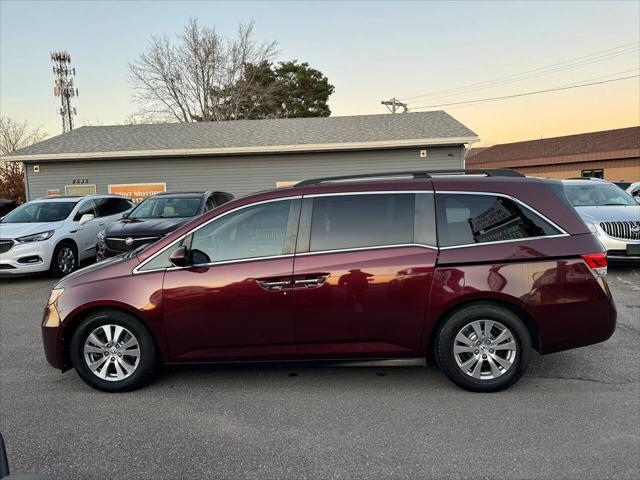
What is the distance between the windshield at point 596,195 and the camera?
977 cm

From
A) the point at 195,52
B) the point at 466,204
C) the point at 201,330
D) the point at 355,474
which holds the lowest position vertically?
the point at 355,474

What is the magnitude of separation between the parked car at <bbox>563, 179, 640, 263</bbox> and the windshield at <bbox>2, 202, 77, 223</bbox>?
10.7 metres

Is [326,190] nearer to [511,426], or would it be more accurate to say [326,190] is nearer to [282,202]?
[282,202]

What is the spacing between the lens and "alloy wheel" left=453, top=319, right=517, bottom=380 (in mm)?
3756

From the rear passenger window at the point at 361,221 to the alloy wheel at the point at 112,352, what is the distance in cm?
175

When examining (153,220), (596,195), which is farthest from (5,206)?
(596,195)

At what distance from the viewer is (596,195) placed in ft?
33.1

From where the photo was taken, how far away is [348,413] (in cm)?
350

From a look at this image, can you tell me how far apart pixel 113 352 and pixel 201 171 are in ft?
43.0

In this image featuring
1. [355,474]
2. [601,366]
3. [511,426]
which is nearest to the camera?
[355,474]

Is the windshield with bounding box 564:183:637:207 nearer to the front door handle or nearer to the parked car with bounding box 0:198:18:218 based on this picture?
the front door handle

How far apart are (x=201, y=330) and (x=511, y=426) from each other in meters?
2.45

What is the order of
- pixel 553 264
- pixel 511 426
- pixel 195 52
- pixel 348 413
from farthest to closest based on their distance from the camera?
1. pixel 195 52
2. pixel 553 264
3. pixel 348 413
4. pixel 511 426

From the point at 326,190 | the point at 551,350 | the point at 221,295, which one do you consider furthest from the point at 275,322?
the point at 551,350
